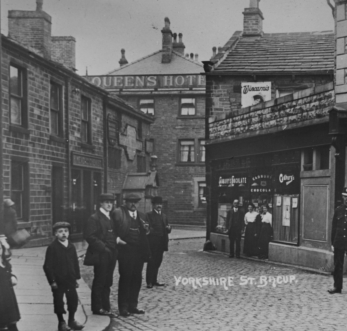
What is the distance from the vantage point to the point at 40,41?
14.4 metres

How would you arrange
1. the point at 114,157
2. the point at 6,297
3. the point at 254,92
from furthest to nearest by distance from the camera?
the point at 114,157 → the point at 254,92 → the point at 6,297

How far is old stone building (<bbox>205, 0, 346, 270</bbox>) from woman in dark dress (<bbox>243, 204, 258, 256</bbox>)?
0.33 metres

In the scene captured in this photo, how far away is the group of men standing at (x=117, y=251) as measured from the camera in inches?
320

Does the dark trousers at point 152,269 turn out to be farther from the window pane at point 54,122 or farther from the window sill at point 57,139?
the window pane at point 54,122

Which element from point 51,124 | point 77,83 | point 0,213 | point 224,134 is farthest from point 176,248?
point 0,213

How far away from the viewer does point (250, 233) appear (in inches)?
647

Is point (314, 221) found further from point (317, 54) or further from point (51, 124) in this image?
point (317, 54)

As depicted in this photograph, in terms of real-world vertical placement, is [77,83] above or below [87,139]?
above

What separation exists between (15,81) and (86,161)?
4.89 meters

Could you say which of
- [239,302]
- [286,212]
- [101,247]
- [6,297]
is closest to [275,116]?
[286,212]

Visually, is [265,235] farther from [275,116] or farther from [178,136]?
[178,136]

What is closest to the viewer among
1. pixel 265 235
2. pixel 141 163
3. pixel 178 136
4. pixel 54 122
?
pixel 54 122

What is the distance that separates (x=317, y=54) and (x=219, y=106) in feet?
11.6

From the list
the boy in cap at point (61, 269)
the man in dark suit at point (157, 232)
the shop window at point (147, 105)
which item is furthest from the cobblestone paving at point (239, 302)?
the shop window at point (147, 105)
